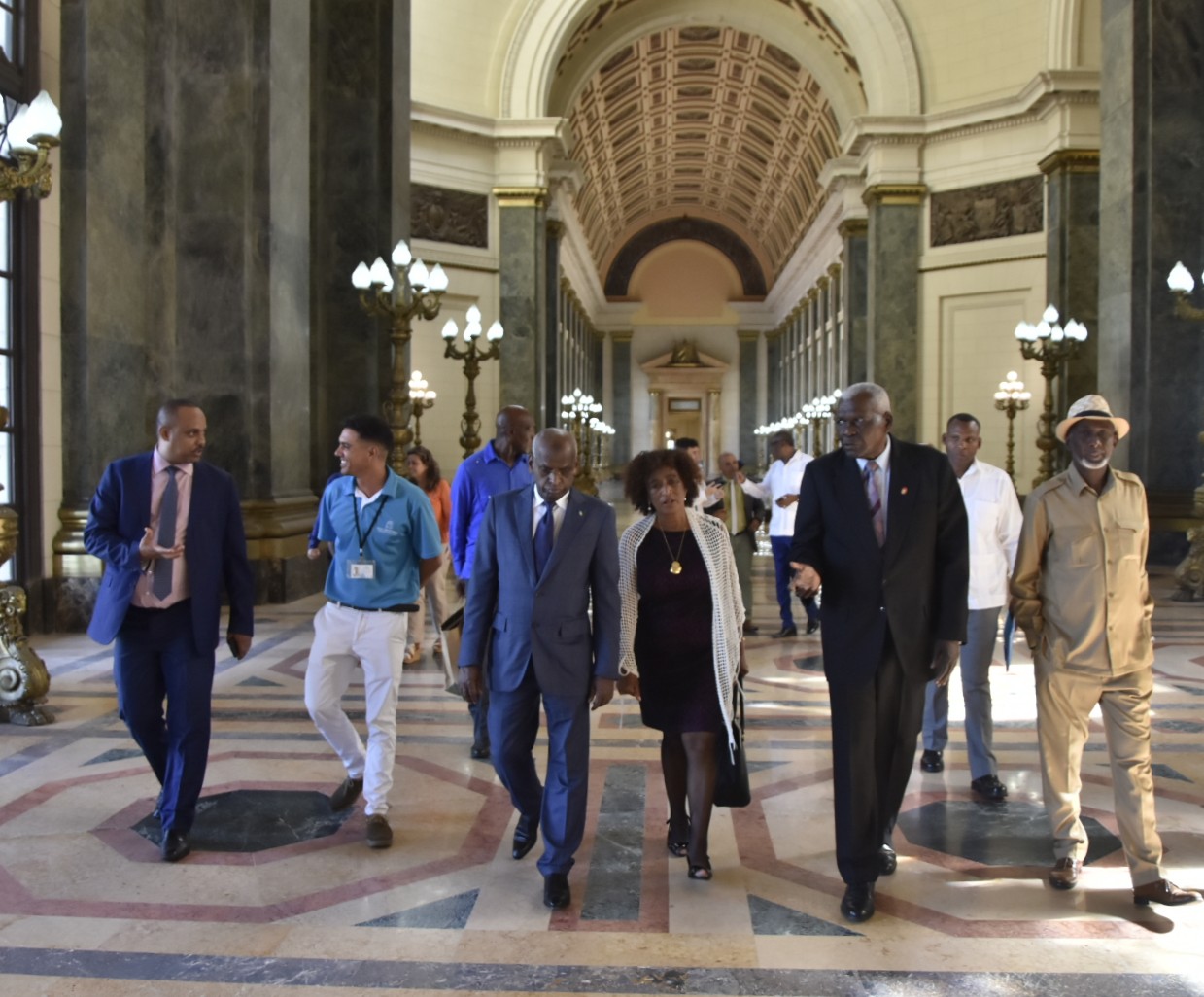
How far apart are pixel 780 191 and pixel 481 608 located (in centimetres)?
4390

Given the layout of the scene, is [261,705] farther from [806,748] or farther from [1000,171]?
[1000,171]

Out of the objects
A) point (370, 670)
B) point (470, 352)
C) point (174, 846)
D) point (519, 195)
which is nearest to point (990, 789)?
point (370, 670)

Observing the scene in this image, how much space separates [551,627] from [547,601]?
9cm

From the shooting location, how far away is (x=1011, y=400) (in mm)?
23125

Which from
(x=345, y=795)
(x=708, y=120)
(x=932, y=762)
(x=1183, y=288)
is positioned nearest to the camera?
(x=345, y=795)

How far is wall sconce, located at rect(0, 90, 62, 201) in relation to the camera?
591 centimetres

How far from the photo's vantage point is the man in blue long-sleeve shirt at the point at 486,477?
6.16 m

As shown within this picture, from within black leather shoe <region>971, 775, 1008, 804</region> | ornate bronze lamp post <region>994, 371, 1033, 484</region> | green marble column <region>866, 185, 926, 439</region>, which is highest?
green marble column <region>866, 185, 926, 439</region>

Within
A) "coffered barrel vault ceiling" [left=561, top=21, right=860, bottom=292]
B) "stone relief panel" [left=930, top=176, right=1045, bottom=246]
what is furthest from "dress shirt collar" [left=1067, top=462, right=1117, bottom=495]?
"coffered barrel vault ceiling" [left=561, top=21, right=860, bottom=292]

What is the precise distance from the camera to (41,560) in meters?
9.59

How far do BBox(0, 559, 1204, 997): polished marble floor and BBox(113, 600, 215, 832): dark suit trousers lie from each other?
0.84ft

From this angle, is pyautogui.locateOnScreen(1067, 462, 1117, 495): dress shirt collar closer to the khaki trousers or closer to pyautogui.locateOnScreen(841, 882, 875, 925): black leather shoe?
the khaki trousers

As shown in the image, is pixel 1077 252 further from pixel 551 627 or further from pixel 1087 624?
pixel 551 627

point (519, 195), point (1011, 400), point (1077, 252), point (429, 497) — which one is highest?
point (519, 195)
